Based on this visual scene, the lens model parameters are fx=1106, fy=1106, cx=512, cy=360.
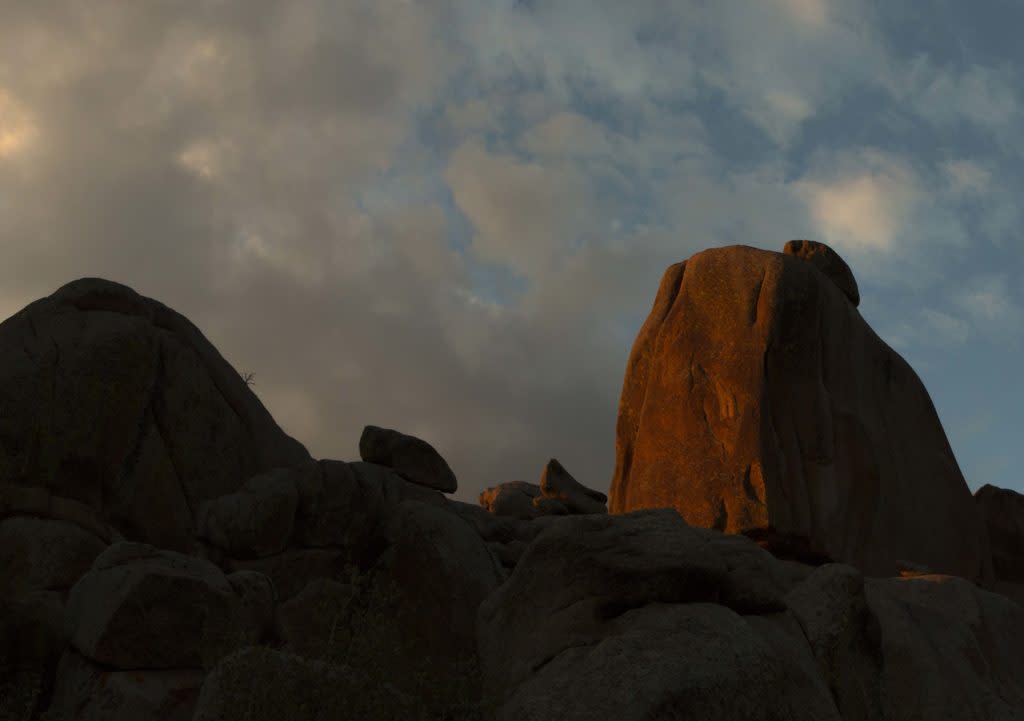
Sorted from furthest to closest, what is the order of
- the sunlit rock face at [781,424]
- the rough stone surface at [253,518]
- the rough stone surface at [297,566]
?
the sunlit rock face at [781,424] → the rough stone surface at [297,566] → the rough stone surface at [253,518]

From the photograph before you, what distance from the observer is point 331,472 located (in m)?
12.8

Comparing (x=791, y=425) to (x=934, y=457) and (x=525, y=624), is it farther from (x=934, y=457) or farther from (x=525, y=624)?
(x=525, y=624)

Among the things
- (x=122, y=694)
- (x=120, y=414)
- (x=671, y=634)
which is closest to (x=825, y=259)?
(x=120, y=414)

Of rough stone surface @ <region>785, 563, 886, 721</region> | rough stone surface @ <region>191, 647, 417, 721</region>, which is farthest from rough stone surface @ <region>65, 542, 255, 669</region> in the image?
rough stone surface @ <region>785, 563, 886, 721</region>

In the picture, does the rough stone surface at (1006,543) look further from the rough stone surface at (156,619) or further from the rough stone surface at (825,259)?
the rough stone surface at (156,619)

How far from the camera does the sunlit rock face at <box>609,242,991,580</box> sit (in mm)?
14641

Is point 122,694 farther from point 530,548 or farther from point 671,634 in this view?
point 671,634

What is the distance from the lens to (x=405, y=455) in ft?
49.2

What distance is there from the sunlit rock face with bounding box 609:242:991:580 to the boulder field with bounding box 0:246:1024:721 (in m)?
0.04

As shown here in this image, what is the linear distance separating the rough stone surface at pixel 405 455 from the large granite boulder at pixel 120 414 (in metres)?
1.60

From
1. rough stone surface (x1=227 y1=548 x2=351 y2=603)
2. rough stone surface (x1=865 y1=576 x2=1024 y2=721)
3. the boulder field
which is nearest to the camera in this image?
the boulder field

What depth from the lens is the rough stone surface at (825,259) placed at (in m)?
17.5

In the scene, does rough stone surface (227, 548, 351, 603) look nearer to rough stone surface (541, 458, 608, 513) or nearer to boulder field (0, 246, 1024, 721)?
boulder field (0, 246, 1024, 721)

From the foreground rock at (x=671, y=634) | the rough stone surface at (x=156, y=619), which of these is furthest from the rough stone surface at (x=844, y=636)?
the rough stone surface at (x=156, y=619)
